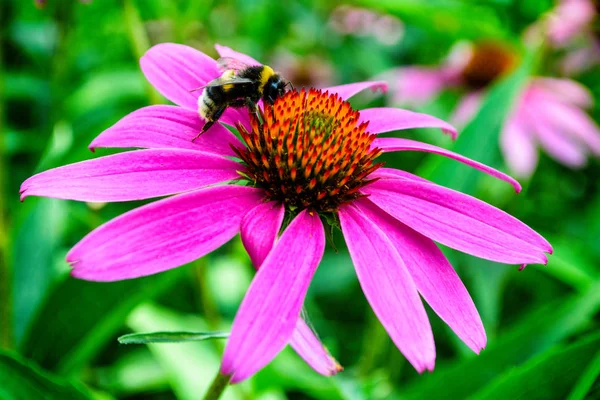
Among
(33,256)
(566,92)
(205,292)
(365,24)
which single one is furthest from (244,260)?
(365,24)

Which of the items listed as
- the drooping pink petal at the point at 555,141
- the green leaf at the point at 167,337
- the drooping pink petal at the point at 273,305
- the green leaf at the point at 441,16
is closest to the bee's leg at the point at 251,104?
the drooping pink petal at the point at 273,305

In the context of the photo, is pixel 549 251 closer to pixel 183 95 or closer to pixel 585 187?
pixel 183 95

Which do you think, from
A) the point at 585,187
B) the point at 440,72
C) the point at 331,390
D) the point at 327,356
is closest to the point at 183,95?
the point at 327,356

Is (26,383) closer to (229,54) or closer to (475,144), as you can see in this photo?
(229,54)

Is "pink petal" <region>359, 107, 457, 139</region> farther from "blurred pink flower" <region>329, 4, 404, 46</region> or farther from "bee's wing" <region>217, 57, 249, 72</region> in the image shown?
"blurred pink flower" <region>329, 4, 404, 46</region>

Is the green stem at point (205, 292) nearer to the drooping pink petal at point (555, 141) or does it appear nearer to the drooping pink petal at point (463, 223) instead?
the drooping pink petal at point (463, 223)

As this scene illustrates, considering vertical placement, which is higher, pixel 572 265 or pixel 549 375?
pixel 549 375
